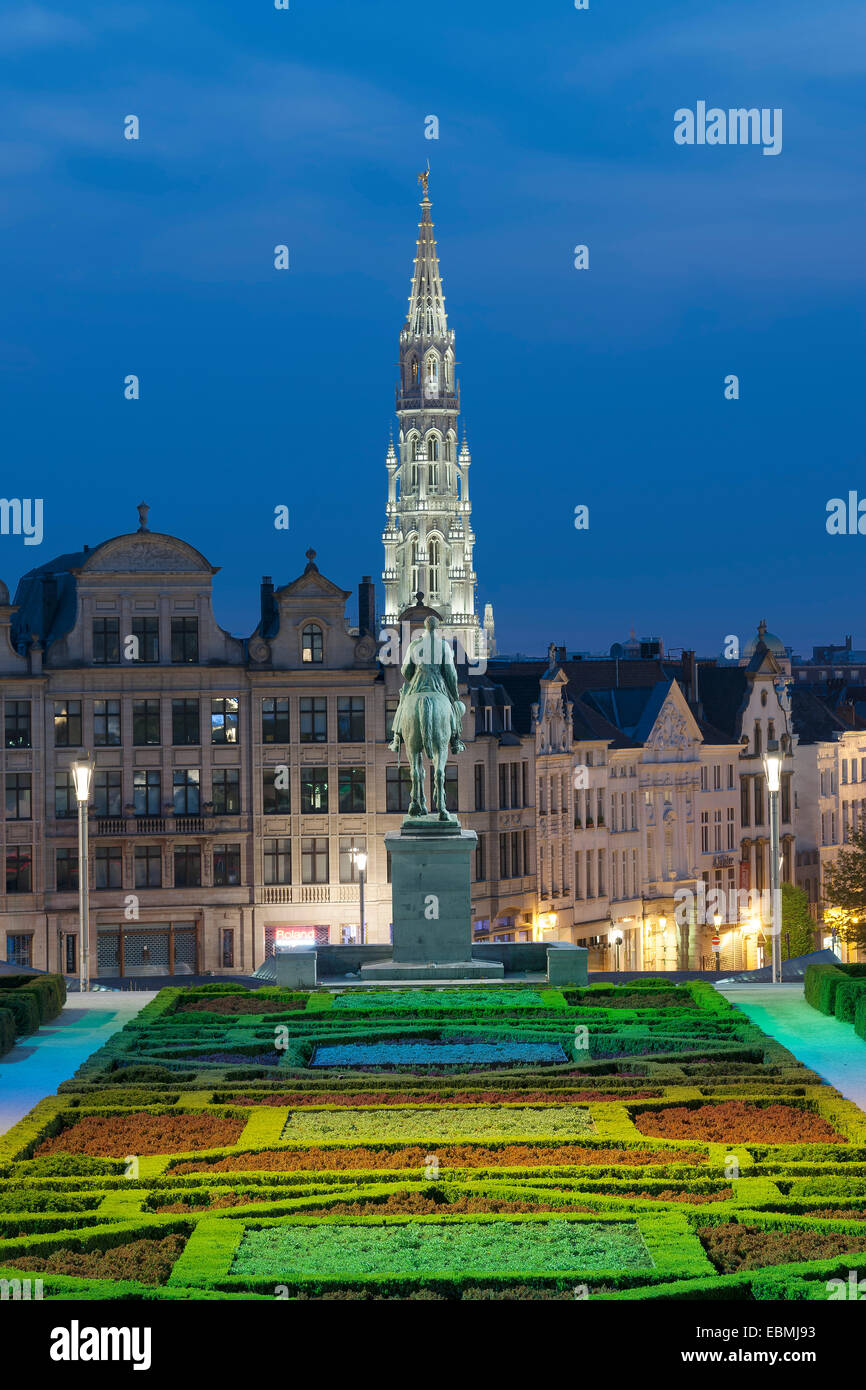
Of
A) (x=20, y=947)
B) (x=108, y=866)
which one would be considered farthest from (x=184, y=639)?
(x=20, y=947)

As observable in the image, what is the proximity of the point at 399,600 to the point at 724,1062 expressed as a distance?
131m

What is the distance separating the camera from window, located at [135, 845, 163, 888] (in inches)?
3044

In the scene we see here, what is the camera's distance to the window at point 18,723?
76.3 meters

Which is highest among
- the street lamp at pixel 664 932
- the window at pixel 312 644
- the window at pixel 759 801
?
the window at pixel 312 644

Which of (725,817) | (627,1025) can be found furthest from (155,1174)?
(725,817)

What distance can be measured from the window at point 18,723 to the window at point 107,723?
239cm

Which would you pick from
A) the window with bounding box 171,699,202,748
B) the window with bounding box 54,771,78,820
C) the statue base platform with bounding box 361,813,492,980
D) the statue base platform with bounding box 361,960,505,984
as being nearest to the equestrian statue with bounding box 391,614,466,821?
the statue base platform with bounding box 361,813,492,980

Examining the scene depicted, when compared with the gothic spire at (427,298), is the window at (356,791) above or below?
below

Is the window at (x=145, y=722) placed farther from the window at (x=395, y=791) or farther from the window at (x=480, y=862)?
the window at (x=480, y=862)

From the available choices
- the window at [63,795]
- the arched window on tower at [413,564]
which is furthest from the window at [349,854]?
the arched window on tower at [413,564]

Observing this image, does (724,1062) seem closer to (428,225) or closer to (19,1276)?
(19,1276)

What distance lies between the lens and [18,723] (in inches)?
3007

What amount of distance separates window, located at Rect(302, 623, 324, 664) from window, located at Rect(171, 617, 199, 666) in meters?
3.97

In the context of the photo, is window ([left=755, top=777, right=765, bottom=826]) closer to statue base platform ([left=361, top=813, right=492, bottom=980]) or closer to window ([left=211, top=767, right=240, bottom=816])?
window ([left=211, top=767, right=240, bottom=816])
